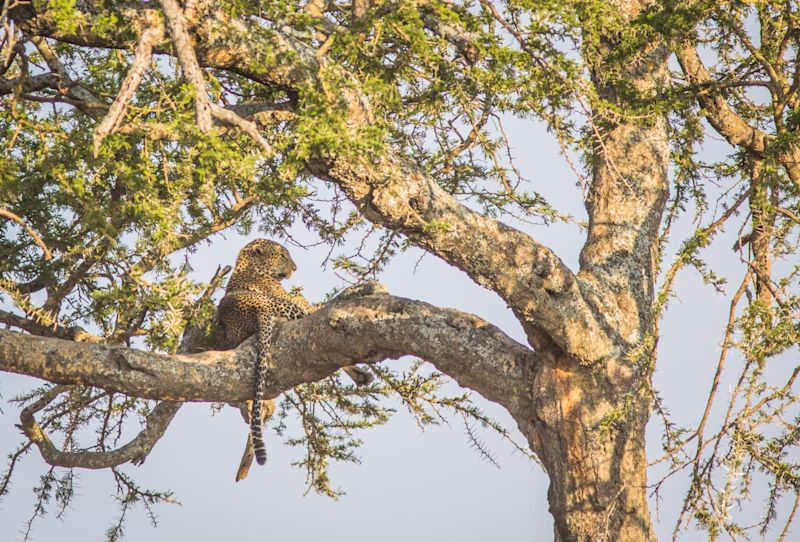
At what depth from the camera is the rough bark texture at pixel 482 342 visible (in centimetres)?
514

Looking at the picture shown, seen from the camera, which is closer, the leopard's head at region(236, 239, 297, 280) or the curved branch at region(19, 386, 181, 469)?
the curved branch at region(19, 386, 181, 469)

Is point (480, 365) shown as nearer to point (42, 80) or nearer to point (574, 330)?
point (574, 330)

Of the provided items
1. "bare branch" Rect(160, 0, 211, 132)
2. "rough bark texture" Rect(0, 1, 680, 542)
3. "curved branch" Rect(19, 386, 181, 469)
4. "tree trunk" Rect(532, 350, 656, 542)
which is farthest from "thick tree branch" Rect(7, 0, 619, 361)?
"curved branch" Rect(19, 386, 181, 469)

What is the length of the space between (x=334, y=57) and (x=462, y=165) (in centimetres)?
189

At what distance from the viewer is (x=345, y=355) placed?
5.97 meters

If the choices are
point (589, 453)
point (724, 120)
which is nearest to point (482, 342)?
point (589, 453)

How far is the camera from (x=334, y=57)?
5.32 m

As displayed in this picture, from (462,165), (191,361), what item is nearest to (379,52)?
(462,165)

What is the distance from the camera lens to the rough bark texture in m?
5.14

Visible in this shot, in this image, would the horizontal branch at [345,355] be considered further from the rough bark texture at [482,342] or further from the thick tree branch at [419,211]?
the thick tree branch at [419,211]

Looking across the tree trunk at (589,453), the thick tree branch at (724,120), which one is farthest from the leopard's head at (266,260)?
the thick tree branch at (724,120)

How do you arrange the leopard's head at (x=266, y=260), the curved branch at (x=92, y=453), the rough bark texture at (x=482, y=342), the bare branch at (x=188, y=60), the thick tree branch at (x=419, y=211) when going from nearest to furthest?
the bare branch at (x=188, y=60), the thick tree branch at (x=419, y=211), the rough bark texture at (x=482, y=342), the curved branch at (x=92, y=453), the leopard's head at (x=266, y=260)

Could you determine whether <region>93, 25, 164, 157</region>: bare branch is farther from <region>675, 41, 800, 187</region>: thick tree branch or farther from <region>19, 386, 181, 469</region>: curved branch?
<region>675, 41, 800, 187</region>: thick tree branch

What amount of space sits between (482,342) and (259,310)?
1.79m
